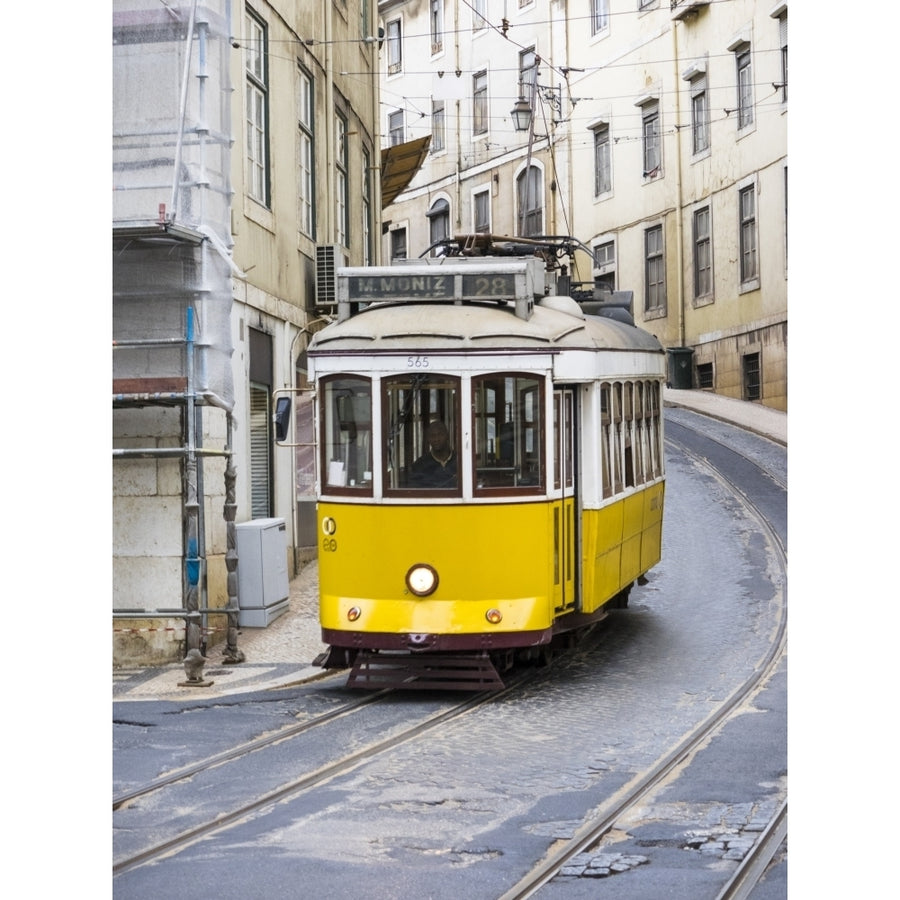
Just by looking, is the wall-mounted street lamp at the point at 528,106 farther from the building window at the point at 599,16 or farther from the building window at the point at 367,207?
the building window at the point at 367,207

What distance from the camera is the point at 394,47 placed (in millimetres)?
31297

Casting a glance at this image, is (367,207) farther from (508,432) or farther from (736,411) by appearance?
(508,432)

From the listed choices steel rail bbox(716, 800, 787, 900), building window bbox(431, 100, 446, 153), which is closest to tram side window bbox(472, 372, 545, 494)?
steel rail bbox(716, 800, 787, 900)

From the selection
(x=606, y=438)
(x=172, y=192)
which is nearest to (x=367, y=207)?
(x=606, y=438)

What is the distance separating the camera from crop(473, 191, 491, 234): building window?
3766cm

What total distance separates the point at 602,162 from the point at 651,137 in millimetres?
2404

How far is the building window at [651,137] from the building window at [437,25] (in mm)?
4064

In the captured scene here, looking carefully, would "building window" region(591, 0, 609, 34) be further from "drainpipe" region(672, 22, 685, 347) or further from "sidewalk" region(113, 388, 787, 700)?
"sidewalk" region(113, 388, 787, 700)

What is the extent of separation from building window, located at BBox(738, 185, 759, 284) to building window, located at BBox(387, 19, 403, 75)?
23.9 ft

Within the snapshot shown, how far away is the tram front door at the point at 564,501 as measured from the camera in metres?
11.6

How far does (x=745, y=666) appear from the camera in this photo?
12.5 metres

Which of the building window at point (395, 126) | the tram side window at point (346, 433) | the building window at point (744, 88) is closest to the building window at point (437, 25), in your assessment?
the building window at point (395, 126)
